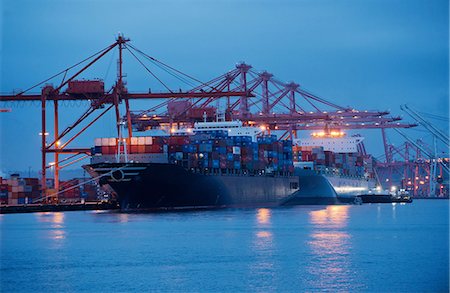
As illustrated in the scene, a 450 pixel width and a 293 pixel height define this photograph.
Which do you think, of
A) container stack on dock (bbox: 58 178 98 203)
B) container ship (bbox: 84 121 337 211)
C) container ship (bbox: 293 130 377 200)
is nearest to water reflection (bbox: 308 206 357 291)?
container ship (bbox: 84 121 337 211)

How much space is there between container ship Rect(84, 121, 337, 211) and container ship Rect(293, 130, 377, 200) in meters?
7.17

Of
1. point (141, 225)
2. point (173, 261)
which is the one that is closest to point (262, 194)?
point (141, 225)

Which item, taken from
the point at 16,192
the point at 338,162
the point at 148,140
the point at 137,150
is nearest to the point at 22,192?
the point at 16,192

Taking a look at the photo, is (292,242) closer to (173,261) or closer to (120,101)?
(173,261)

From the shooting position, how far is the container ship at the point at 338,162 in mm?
70750

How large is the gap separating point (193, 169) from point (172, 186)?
6.81 ft

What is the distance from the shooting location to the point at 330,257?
88.7 ft

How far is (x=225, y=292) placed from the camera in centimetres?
2127

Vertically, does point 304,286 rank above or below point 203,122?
below

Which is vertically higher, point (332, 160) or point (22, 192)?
point (332, 160)

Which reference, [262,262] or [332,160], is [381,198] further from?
[262,262]

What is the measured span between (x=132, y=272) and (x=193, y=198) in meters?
30.1

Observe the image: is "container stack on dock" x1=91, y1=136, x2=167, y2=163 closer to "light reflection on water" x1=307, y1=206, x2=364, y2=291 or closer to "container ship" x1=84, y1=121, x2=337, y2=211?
"container ship" x1=84, y1=121, x2=337, y2=211

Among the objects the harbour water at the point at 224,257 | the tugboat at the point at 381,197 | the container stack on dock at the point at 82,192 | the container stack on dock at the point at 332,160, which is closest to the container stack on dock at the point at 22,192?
the container stack on dock at the point at 82,192
